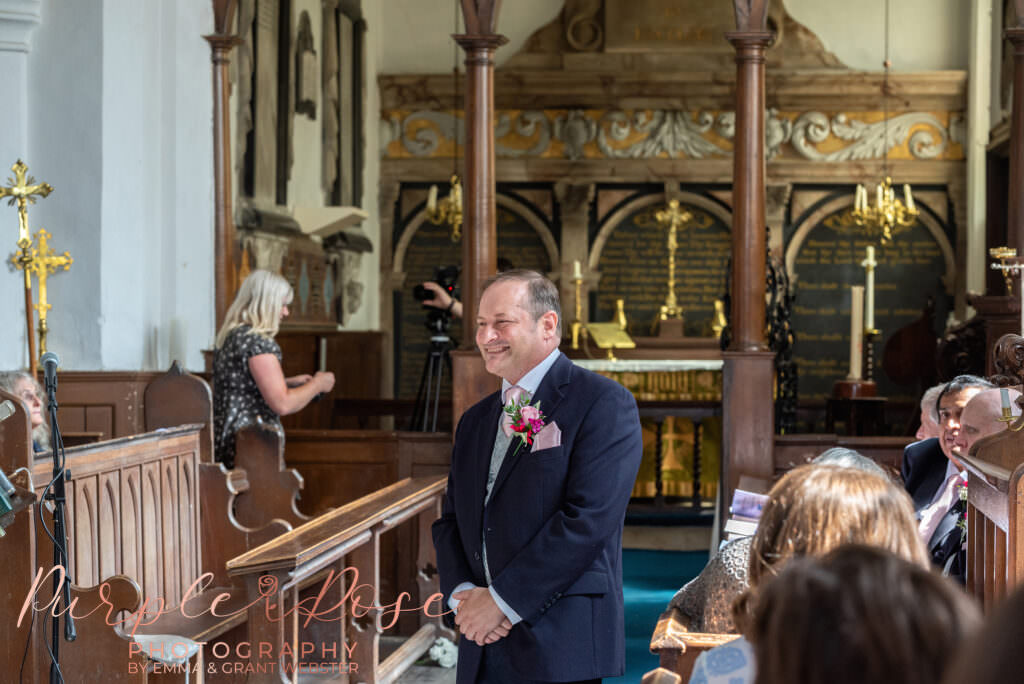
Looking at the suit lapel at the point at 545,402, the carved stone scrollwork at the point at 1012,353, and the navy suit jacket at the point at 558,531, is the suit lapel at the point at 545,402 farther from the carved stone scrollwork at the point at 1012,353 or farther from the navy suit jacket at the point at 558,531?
the carved stone scrollwork at the point at 1012,353

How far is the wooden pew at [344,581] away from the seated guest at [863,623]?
2.45m

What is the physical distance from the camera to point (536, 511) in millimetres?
2602

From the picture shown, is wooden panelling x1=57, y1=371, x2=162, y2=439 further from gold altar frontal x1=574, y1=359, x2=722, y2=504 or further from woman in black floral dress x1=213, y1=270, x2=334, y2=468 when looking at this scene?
gold altar frontal x1=574, y1=359, x2=722, y2=504

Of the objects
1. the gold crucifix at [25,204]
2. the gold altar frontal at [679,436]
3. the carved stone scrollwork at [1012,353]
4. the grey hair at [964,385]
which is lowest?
the gold altar frontal at [679,436]

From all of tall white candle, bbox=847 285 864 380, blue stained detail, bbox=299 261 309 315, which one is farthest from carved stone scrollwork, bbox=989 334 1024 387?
blue stained detail, bbox=299 261 309 315

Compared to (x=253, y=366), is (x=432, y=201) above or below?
above

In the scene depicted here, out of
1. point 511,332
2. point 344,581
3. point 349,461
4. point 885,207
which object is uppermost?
point 885,207

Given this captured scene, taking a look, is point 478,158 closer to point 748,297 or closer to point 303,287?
point 748,297

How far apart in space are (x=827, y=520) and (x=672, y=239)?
1033 centimetres

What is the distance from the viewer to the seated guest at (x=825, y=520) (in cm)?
152

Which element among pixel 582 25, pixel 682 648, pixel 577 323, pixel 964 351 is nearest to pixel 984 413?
pixel 682 648

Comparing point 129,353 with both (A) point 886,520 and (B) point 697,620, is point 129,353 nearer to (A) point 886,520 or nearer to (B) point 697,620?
(B) point 697,620

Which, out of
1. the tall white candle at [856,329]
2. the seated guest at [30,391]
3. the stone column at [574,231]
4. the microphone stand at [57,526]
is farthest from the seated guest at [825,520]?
the stone column at [574,231]

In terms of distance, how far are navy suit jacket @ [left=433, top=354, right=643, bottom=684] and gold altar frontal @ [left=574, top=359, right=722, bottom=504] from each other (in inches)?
203
